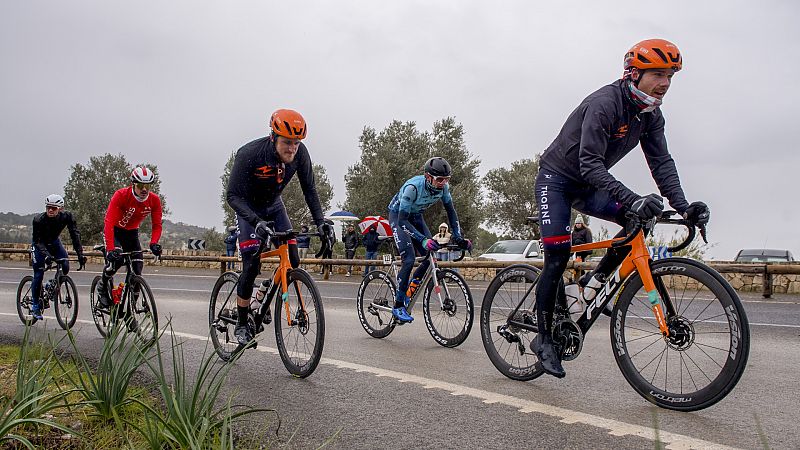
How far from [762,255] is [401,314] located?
82.9 feet

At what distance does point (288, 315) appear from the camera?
609 cm

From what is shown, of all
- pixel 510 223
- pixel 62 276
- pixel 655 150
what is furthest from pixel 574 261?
pixel 510 223

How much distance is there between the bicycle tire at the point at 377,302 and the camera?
8.49 m

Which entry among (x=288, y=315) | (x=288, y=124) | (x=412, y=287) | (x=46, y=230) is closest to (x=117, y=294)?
(x=46, y=230)

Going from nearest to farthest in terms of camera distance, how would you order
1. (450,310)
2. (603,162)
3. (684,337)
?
(684,337) < (603,162) < (450,310)

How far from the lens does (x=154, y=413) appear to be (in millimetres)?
3381

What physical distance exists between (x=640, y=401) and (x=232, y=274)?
4021mm

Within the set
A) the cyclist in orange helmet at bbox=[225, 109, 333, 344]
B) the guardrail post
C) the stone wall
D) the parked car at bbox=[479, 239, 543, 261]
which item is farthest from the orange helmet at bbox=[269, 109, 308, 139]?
the parked car at bbox=[479, 239, 543, 261]

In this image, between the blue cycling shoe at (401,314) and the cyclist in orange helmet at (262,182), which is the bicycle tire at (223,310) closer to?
the cyclist in orange helmet at (262,182)

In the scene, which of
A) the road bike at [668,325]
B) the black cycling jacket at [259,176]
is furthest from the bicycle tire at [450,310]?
the road bike at [668,325]

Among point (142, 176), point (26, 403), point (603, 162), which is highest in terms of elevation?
point (142, 176)

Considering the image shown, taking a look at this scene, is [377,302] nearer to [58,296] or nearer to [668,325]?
[58,296]

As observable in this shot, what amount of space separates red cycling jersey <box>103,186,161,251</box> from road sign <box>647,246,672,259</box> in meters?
6.20

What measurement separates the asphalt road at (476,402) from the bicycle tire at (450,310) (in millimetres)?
193
